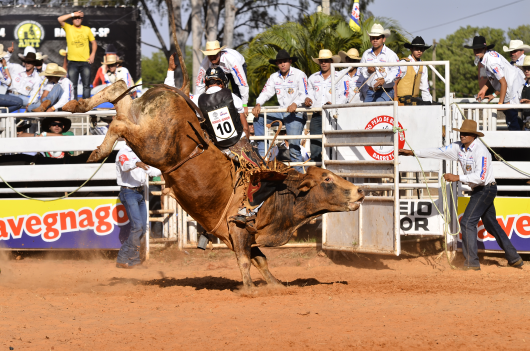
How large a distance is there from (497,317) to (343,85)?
21.4 ft

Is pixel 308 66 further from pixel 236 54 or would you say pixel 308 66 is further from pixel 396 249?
pixel 396 249

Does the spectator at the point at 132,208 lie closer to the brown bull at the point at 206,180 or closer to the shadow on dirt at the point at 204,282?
the shadow on dirt at the point at 204,282

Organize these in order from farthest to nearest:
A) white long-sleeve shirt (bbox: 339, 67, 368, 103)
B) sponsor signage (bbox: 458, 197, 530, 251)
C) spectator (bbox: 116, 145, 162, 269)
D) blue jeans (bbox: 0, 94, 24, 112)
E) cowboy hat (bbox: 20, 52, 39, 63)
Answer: cowboy hat (bbox: 20, 52, 39, 63) < blue jeans (bbox: 0, 94, 24, 112) < white long-sleeve shirt (bbox: 339, 67, 368, 103) < spectator (bbox: 116, 145, 162, 269) < sponsor signage (bbox: 458, 197, 530, 251)

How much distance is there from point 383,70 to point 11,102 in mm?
7481

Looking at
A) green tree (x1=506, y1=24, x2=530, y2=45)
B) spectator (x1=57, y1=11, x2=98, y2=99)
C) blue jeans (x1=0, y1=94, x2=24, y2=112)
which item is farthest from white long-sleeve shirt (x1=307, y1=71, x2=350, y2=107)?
green tree (x1=506, y1=24, x2=530, y2=45)

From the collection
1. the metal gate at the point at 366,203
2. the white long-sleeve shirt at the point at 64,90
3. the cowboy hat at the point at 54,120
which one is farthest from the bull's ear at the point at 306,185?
the white long-sleeve shirt at the point at 64,90

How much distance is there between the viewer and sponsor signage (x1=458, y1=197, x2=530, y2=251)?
970 cm

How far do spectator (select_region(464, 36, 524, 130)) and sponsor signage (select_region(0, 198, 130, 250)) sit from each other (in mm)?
6927

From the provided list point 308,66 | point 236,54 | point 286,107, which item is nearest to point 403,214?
point 286,107

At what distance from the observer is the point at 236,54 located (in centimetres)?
1064

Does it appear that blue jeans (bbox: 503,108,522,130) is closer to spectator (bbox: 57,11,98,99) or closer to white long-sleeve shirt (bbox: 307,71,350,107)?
white long-sleeve shirt (bbox: 307,71,350,107)

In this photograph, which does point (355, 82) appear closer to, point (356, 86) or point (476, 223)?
point (356, 86)

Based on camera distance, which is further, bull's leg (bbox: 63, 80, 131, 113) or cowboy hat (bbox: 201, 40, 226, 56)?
cowboy hat (bbox: 201, 40, 226, 56)

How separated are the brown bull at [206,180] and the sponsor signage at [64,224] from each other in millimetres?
3521
